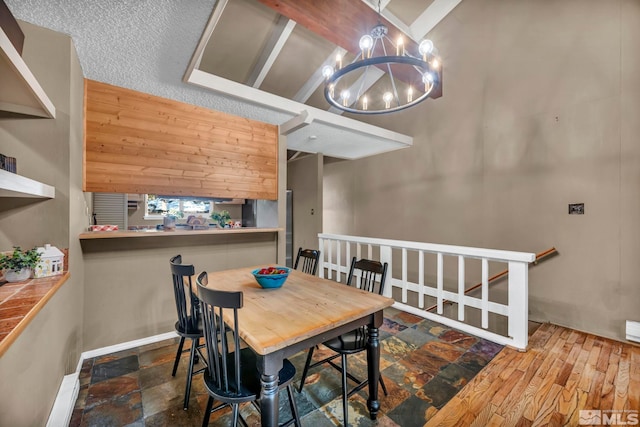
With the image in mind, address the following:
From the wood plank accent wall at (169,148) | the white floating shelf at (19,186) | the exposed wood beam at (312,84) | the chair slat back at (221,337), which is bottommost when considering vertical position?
the chair slat back at (221,337)

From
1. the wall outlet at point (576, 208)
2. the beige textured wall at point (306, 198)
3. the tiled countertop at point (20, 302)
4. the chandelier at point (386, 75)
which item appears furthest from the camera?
the beige textured wall at point (306, 198)

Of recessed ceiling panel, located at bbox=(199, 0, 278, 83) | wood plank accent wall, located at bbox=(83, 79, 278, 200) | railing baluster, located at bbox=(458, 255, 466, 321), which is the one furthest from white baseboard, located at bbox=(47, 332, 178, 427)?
recessed ceiling panel, located at bbox=(199, 0, 278, 83)

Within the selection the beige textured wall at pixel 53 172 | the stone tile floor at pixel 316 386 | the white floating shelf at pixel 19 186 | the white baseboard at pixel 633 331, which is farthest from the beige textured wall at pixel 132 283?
the white baseboard at pixel 633 331

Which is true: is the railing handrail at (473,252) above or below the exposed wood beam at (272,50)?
below

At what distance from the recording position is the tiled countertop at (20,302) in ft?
3.20

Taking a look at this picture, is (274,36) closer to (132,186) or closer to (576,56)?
(132,186)

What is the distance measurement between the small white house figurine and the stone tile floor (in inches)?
35.0

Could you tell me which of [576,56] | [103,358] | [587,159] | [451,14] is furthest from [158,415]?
[451,14]

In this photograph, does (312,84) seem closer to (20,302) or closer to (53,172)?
(53,172)

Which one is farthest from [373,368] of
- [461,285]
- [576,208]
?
[576,208]

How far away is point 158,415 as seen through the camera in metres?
1.64

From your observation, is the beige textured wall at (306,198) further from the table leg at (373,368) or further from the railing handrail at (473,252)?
the table leg at (373,368)

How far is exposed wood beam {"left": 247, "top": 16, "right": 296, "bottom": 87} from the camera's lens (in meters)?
3.58

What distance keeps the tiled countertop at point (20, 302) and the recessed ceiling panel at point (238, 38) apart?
3.37m
